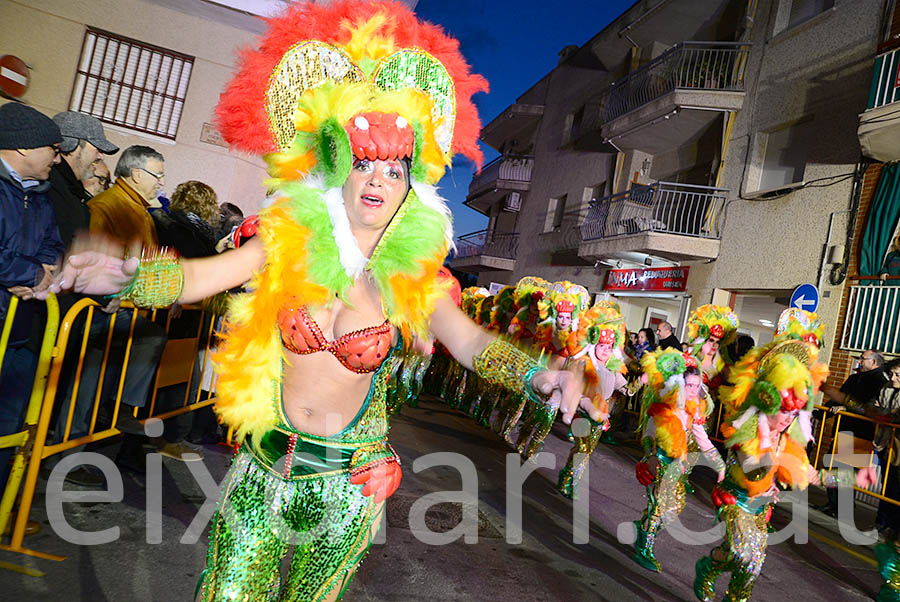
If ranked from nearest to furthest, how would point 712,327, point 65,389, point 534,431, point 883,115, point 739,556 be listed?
point 65,389, point 739,556, point 534,431, point 883,115, point 712,327

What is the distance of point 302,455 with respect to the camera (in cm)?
204

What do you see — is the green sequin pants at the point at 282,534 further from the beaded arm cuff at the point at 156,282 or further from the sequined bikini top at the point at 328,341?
the beaded arm cuff at the point at 156,282

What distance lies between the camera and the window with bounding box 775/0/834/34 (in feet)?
37.4

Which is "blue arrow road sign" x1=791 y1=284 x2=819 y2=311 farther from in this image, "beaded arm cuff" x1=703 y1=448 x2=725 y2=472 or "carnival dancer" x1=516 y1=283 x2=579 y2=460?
"beaded arm cuff" x1=703 y1=448 x2=725 y2=472

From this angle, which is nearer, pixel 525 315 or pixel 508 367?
pixel 508 367

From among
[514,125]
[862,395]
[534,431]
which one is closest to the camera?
[534,431]

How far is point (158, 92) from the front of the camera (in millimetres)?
Result: 9734

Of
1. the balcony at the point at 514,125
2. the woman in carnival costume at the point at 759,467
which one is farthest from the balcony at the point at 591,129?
the woman in carnival costume at the point at 759,467

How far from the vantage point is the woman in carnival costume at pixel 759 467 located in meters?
4.02

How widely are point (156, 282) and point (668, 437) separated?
14.4 ft

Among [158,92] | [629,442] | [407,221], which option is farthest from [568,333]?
[158,92]

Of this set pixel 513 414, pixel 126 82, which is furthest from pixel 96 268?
pixel 126 82

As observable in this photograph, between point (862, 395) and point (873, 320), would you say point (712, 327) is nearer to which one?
point (862, 395)

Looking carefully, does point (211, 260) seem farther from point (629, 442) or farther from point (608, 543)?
point (629, 442)
